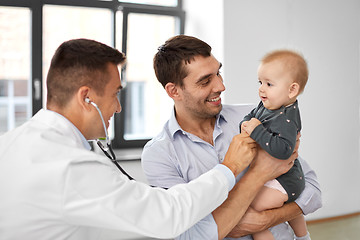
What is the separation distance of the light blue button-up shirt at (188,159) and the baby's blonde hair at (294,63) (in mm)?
375

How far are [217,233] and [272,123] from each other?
0.45 meters

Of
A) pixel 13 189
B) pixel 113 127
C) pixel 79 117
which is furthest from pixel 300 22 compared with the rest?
pixel 13 189

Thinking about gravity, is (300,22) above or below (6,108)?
above

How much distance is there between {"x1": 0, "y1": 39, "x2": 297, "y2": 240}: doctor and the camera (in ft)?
3.11

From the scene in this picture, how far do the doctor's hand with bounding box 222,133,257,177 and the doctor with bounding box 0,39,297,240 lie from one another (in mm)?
56

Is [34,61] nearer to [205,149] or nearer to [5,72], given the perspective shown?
[5,72]

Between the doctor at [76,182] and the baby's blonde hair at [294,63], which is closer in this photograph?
the doctor at [76,182]

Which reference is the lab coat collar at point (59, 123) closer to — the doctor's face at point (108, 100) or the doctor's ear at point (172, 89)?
the doctor's face at point (108, 100)

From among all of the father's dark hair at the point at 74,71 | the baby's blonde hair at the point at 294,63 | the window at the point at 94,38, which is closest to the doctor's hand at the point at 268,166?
the baby's blonde hair at the point at 294,63

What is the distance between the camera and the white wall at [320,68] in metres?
3.30

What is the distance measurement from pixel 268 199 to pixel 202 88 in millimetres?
558

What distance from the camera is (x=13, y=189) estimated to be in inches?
38.1

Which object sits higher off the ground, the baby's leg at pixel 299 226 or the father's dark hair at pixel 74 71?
the father's dark hair at pixel 74 71

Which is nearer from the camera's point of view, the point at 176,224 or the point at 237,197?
the point at 176,224
